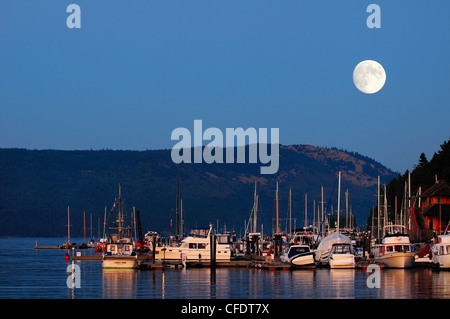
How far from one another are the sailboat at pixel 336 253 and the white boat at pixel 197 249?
32.5 ft

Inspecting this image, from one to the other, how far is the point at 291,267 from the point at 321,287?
21370mm

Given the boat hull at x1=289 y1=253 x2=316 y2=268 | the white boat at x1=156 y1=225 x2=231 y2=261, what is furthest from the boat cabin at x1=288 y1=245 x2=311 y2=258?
the white boat at x1=156 y1=225 x2=231 y2=261

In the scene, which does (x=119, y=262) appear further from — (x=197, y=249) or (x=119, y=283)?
(x=119, y=283)

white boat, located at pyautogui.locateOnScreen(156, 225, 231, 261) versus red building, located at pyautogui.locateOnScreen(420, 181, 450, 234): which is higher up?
red building, located at pyautogui.locateOnScreen(420, 181, 450, 234)

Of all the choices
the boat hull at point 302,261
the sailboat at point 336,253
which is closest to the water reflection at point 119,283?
the boat hull at point 302,261

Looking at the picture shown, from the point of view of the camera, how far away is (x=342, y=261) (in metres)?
73.7

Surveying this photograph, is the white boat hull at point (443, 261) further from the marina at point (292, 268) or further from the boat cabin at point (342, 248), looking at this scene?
the boat cabin at point (342, 248)

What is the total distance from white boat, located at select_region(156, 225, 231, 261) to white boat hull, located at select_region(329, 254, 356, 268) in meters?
13.4

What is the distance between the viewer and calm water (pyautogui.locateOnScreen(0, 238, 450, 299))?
47.9 metres

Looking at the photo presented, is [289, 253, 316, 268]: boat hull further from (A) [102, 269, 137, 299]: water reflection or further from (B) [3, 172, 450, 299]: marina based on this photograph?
(A) [102, 269, 137, 299]: water reflection

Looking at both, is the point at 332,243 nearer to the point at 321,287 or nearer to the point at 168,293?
the point at 321,287

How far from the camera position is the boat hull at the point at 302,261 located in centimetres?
7412
